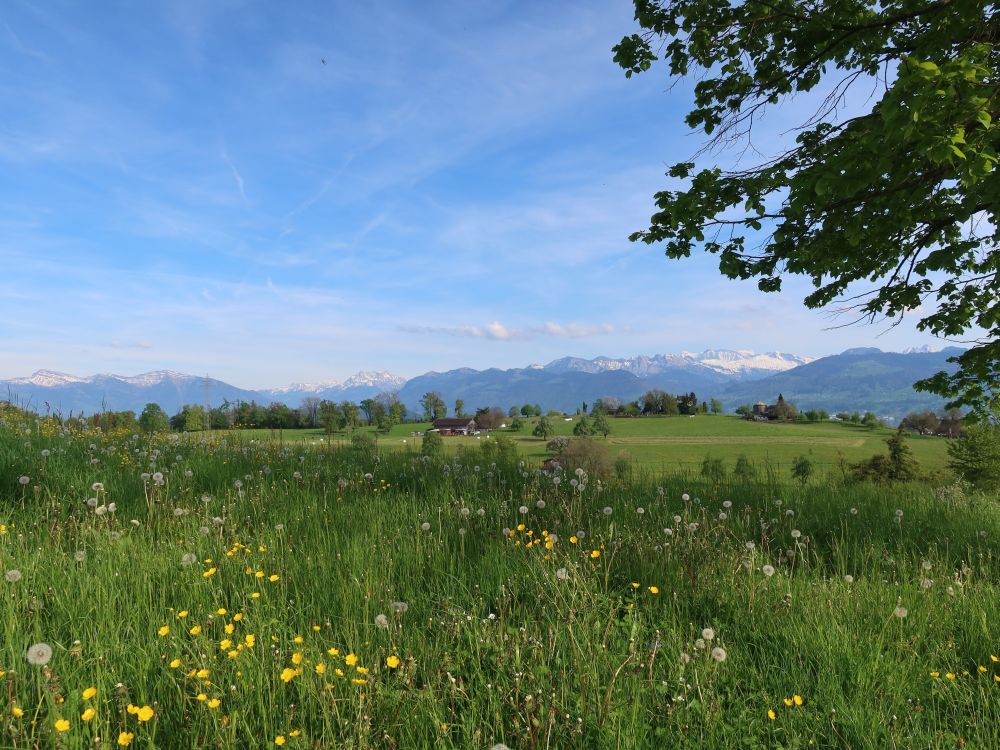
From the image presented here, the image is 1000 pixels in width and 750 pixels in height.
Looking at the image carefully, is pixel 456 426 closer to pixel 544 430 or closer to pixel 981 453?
pixel 544 430

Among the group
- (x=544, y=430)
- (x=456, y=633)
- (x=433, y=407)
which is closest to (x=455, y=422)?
(x=544, y=430)

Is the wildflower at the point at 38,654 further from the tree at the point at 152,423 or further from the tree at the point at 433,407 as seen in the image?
the tree at the point at 433,407

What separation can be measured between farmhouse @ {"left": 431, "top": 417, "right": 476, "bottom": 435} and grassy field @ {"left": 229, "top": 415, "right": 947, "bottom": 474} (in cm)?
1362

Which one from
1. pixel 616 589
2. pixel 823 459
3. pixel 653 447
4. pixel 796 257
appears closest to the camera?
pixel 616 589

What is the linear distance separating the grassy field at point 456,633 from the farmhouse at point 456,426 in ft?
419

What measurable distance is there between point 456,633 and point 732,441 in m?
123

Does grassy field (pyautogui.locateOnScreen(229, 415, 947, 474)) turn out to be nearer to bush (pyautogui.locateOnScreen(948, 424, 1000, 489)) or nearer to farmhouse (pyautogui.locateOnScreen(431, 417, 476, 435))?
farmhouse (pyautogui.locateOnScreen(431, 417, 476, 435))

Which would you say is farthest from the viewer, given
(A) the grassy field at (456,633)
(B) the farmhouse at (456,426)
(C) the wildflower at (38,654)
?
(B) the farmhouse at (456,426)

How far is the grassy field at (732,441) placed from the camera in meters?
90.2

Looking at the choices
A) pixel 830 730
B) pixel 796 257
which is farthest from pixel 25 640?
pixel 796 257

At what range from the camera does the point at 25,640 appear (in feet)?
9.90

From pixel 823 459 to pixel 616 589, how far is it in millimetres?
101849

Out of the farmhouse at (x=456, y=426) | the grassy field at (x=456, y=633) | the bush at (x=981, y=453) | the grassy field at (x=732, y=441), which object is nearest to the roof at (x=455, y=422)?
the farmhouse at (x=456, y=426)

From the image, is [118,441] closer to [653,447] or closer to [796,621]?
[796,621]
